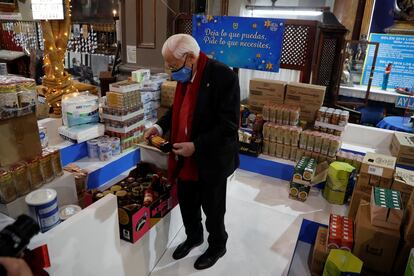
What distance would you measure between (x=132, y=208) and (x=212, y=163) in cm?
50

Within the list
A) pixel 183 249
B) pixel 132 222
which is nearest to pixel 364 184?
pixel 183 249

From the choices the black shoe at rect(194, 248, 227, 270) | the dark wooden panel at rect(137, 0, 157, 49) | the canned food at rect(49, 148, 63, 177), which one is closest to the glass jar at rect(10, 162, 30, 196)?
the canned food at rect(49, 148, 63, 177)

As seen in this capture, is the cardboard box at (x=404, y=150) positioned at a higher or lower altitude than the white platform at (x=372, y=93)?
lower

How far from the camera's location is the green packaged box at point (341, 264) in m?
1.51

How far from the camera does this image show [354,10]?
5.16 metres

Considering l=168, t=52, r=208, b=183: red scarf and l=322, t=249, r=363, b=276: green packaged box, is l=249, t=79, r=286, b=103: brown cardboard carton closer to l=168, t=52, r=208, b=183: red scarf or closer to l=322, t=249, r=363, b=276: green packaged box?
l=168, t=52, r=208, b=183: red scarf

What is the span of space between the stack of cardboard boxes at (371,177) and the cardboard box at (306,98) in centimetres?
89

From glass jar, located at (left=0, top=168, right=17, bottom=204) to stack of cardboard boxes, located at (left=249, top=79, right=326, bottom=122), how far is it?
98.3 inches

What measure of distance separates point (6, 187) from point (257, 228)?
5.47 feet

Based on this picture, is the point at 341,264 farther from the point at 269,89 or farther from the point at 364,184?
the point at 269,89

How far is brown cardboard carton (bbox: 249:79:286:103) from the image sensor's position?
3.13 m

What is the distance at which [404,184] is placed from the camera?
2057mm

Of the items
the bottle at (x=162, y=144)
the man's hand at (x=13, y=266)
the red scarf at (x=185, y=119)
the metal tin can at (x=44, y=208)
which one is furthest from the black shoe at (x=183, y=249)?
the man's hand at (x=13, y=266)

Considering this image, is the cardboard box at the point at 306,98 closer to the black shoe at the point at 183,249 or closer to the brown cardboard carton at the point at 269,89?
the brown cardboard carton at the point at 269,89
